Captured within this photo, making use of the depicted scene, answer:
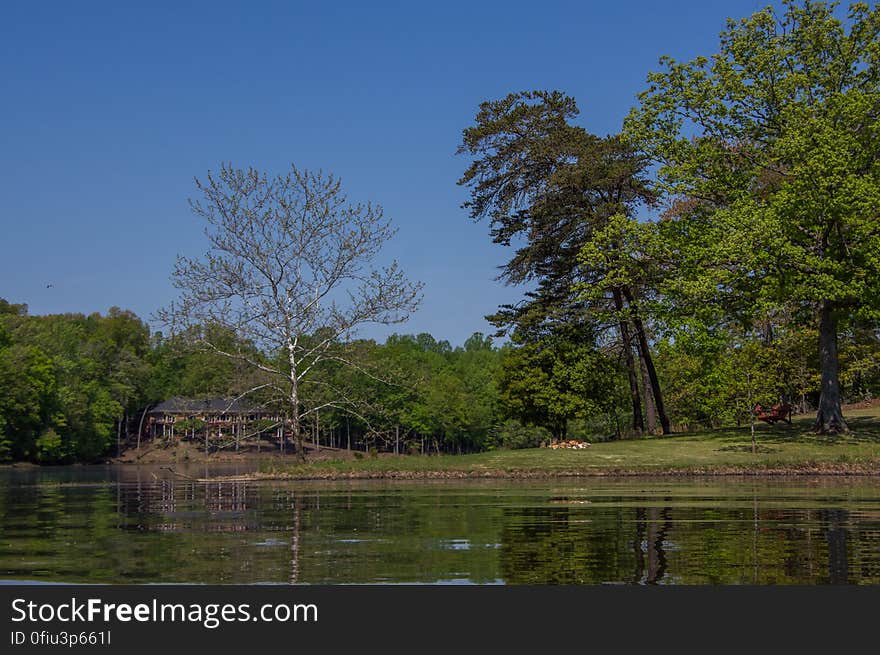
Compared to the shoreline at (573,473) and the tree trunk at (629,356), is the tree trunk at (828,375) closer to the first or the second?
the shoreline at (573,473)

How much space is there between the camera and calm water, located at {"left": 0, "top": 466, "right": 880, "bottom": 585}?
11.7 metres

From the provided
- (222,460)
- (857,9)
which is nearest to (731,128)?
(857,9)

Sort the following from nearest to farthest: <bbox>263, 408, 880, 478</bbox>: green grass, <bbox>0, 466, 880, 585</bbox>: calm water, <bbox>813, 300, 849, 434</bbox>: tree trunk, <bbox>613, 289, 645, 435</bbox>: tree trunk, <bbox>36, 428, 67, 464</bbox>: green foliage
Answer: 1. <bbox>0, 466, 880, 585</bbox>: calm water
2. <bbox>263, 408, 880, 478</bbox>: green grass
3. <bbox>813, 300, 849, 434</bbox>: tree trunk
4. <bbox>613, 289, 645, 435</bbox>: tree trunk
5. <bbox>36, 428, 67, 464</bbox>: green foliage

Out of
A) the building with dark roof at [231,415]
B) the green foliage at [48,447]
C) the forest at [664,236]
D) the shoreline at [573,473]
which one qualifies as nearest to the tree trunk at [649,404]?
the forest at [664,236]

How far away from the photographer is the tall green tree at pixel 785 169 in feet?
132

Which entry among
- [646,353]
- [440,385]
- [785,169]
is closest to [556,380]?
[646,353]

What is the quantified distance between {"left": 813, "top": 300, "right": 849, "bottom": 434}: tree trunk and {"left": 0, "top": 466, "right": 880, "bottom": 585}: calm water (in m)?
17.0

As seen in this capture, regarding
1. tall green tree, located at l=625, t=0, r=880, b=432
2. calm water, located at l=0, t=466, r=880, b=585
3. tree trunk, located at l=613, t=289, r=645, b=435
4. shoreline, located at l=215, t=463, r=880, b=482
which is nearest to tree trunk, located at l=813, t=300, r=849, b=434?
tall green tree, located at l=625, t=0, r=880, b=432

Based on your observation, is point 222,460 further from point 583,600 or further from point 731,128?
point 583,600

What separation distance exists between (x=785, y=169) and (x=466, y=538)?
122ft

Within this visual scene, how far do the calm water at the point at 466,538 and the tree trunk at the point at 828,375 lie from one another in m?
17.0

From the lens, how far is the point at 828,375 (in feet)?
145

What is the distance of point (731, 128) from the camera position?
45000mm

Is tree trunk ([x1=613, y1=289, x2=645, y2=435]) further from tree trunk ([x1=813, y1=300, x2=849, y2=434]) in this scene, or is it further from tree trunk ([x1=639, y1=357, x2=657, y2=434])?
tree trunk ([x1=813, y1=300, x2=849, y2=434])
